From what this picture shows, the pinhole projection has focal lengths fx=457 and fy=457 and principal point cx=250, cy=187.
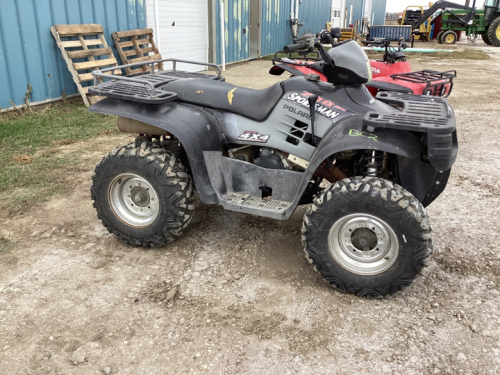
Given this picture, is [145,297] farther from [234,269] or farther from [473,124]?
[473,124]

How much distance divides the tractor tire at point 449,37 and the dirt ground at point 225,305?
2448cm

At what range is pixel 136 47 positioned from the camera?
10297mm

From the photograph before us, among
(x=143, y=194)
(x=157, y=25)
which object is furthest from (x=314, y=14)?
(x=143, y=194)

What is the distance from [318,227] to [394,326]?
0.77 m

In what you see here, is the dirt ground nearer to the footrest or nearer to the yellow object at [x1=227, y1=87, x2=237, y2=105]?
the footrest

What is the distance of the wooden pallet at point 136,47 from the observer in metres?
9.87

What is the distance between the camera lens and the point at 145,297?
3.12 m

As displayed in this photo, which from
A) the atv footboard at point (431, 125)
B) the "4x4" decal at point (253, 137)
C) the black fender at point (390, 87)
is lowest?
the "4x4" decal at point (253, 137)

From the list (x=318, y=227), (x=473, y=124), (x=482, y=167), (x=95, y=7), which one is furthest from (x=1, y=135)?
(x=473, y=124)

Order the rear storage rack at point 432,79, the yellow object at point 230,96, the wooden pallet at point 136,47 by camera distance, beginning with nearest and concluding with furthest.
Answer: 1. the yellow object at point 230,96
2. the rear storage rack at point 432,79
3. the wooden pallet at point 136,47

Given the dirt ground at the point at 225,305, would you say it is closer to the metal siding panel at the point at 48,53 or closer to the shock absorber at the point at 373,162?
the shock absorber at the point at 373,162

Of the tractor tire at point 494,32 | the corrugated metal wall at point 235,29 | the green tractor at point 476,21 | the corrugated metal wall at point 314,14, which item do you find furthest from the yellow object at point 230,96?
the tractor tire at point 494,32

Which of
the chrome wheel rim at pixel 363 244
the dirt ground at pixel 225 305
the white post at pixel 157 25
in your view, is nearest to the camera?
the dirt ground at pixel 225 305

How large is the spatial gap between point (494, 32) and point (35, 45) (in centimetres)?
2422
